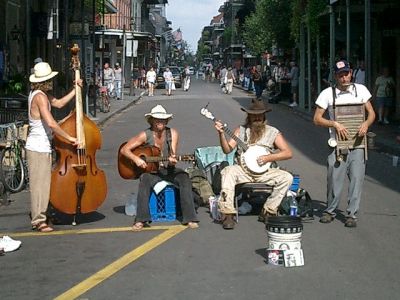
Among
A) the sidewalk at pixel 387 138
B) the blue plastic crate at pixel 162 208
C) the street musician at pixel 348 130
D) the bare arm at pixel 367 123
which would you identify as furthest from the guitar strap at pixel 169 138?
the sidewalk at pixel 387 138

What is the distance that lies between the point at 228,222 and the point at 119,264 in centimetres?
176

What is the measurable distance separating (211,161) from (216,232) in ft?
7.45

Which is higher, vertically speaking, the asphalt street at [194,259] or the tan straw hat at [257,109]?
the tan straw hat at [257,109]

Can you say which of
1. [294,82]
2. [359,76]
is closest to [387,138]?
[359,76]

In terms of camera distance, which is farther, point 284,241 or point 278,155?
point 278,155

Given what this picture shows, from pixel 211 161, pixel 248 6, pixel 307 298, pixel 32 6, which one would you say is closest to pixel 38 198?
pixel 211 161

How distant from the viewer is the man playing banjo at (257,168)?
26.5ft

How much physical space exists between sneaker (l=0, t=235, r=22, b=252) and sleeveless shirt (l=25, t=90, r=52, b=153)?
1.13 m

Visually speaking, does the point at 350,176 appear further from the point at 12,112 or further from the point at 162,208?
the point at 12,112

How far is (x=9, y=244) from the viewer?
284 inches

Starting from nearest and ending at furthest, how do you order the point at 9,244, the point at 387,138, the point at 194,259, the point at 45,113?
the point at 194,259
the point at 9,244
the point at 45,113
the point at 387,138

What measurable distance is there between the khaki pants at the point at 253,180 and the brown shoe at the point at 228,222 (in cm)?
6

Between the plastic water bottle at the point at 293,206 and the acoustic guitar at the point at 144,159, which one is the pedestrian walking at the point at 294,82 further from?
the acoustic guitar at the point at 144,159

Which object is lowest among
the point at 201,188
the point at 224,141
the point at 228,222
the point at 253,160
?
the point at 228,222
